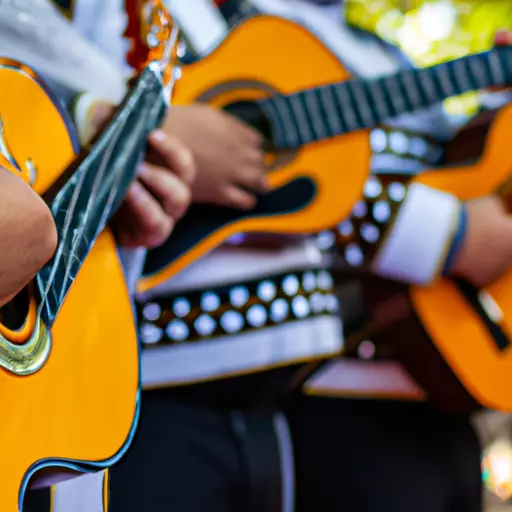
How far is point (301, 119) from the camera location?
0.81 m

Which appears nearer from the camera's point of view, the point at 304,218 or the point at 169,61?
the point at 169,61

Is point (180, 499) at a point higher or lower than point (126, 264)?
lower

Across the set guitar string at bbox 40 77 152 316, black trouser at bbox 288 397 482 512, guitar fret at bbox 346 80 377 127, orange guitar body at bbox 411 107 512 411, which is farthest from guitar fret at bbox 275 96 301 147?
guitar string at bbox 40 77 152 316

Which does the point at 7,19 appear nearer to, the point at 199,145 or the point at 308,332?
the point at 199,145

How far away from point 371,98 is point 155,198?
45 centimetres

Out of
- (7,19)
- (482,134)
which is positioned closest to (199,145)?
(7,19)

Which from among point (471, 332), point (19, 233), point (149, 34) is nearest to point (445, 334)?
point (471, 332)

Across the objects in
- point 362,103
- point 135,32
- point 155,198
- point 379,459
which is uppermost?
point 135,32

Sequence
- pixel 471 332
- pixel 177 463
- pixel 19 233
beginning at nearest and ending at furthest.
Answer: pixel 19 233, pixel 177 463, pixel 471 332

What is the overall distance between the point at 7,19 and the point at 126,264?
18cm

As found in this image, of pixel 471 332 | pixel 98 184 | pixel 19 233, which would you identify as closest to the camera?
pixel 19 233

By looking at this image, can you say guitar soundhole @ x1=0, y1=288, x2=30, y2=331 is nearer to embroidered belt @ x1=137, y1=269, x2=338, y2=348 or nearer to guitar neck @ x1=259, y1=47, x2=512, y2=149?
embroidered belt @ x1=137, y1=269, x2=338, y2=348

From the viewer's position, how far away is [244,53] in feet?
2.61

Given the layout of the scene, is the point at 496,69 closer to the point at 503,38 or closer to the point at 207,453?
the point at 503,38
